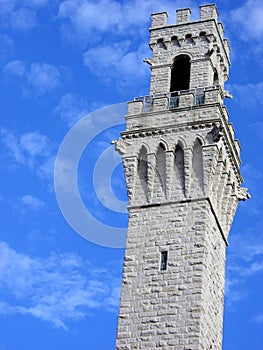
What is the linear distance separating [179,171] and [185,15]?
8.86 metres

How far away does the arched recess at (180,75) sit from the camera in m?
38.3

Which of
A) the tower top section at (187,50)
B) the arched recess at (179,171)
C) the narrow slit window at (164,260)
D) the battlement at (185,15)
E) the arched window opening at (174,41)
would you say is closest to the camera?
the narrow slit window at (164,260)

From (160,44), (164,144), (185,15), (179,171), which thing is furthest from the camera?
(185,15)

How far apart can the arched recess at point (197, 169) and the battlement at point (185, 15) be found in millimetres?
7405

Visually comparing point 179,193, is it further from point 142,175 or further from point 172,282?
point 172,282

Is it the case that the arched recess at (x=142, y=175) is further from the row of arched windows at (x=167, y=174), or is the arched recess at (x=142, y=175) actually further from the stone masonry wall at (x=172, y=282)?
the stone masonry wall at (x=172, y=282)

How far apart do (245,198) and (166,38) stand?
8.07 metres

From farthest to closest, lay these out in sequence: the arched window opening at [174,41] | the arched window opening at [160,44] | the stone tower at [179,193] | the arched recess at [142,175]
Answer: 1. the arched window opening at [160,44]
2. the arched window opening at [174,41]
3. the arched recess at [142,175]
4. the stone tower at [179,193]

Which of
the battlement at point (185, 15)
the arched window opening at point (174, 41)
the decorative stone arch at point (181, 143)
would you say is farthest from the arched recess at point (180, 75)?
the decorative stone arch at point (181, 143)

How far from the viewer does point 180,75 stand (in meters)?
38.5

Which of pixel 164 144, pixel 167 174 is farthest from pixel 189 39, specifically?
pixel 167 174

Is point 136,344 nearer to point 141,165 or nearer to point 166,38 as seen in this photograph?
point 141,165

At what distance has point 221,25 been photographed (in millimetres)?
39625

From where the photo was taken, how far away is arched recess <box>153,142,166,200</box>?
110 feet
